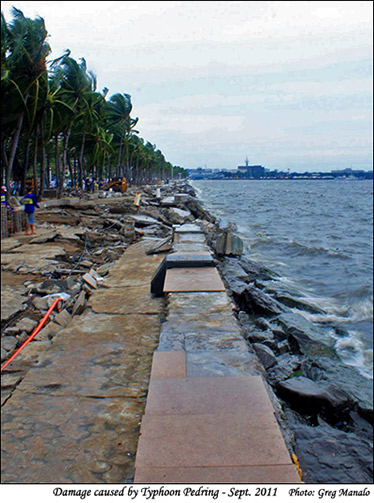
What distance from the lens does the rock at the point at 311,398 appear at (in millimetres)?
4754

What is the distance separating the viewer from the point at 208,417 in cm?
236

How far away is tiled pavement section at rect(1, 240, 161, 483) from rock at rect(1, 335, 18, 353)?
0.30 metres

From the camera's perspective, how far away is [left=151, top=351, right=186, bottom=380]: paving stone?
2.91 metres

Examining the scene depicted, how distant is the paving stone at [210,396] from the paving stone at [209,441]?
0.06 meters

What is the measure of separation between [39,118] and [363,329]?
20.1 m

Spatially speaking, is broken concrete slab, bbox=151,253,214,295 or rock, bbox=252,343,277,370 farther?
broken concrete slab, bbox=151,253,214,295

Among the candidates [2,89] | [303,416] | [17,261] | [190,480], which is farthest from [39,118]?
[190,480]

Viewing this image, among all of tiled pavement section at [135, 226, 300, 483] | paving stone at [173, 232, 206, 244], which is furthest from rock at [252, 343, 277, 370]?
paving stone at [173, 232, 206, 244]

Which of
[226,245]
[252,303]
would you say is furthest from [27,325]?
[226,245]

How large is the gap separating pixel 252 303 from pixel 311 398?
365 cm

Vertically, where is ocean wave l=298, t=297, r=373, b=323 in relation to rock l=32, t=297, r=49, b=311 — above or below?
below

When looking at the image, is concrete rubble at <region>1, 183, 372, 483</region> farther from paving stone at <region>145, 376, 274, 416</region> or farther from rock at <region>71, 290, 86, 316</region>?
paving stone at <region>145, 376, 274, 416</region>

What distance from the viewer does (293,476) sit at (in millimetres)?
1869

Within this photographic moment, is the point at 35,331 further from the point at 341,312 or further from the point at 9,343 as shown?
the point at 341,312
